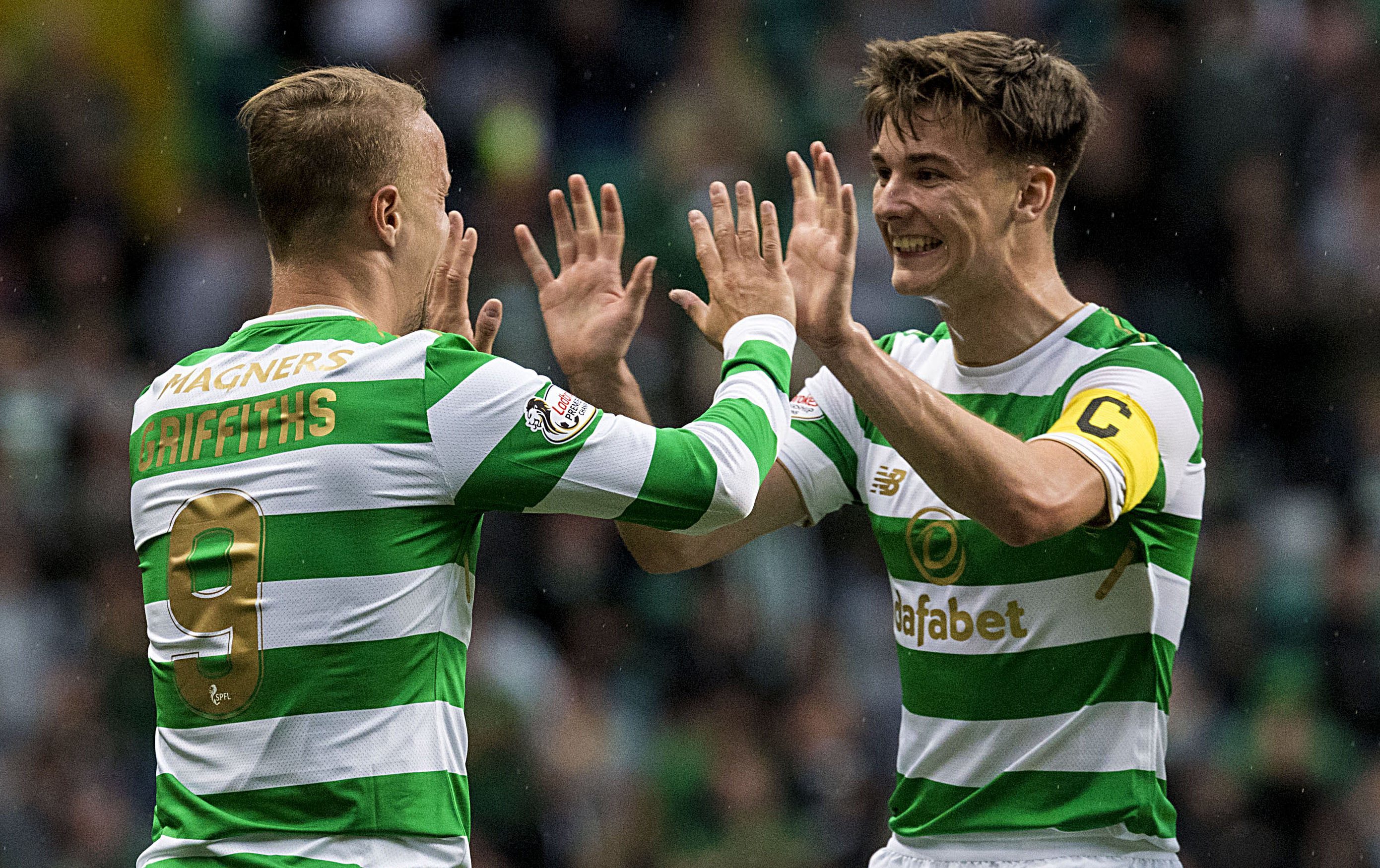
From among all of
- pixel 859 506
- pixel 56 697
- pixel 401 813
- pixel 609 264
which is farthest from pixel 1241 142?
pixel 401 813

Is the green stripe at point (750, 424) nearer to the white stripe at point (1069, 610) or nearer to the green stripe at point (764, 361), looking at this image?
the green stripe at point (764, 361)

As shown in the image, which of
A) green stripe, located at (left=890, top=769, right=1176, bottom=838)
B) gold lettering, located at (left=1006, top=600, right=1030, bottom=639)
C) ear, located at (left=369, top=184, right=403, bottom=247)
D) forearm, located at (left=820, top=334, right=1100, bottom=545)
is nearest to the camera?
ear, located at (left=369, top=184, right=403, bottom=247)

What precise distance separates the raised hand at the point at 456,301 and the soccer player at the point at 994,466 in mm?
162

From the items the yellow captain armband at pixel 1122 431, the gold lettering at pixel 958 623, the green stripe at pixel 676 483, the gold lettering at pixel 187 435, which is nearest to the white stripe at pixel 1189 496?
the yellow captain armband at pixel 1122 431

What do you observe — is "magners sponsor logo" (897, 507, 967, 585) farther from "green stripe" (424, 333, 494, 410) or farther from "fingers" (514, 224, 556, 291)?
"green stripe" (424, 333, 494, 410)

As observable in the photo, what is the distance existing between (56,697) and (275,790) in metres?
5.24

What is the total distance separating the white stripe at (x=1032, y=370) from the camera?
3.66 metres

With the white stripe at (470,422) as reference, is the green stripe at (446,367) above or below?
above

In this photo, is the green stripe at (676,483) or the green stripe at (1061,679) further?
the green stripe at (1061,679)

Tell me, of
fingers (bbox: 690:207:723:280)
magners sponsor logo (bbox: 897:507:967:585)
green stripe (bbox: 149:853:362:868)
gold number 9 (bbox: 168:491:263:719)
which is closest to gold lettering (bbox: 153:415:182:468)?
gold number 9 (bbox: 168:491:263:719)

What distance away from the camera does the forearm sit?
3199 millimetres

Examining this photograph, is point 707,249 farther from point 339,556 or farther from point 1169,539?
point 1169,539

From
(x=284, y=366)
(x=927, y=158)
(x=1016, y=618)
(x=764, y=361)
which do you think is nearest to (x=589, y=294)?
(x=764, y=361)

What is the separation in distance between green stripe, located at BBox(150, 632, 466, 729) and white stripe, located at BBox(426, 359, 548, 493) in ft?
0.99
